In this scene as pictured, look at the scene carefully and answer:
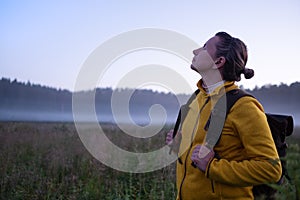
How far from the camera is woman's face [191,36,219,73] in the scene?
1784 mm

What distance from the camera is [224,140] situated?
1674mm

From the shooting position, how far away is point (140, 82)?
2.23 meters

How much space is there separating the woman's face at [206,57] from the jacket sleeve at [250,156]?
0.99 feet

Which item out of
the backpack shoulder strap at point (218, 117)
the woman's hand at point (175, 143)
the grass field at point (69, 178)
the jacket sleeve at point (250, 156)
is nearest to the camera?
the jacket sleeve at point (250, 156)

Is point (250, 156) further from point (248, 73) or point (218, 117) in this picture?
point (248, 73)

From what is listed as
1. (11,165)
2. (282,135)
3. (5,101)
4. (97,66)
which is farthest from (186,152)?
(5,101)

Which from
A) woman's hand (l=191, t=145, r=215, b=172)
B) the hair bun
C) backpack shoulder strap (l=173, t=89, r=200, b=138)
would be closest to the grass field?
backpack shoulder strap (l=173, t=89, r=200, b=138)

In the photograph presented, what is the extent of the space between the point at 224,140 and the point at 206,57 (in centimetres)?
50

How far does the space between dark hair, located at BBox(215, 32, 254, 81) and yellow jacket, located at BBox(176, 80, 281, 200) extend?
65 mm

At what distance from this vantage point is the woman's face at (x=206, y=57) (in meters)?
1.78

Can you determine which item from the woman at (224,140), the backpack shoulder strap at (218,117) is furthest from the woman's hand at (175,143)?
the backpack shoulder strap at (218,117)

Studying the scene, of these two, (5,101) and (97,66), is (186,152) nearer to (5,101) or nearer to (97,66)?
(97,66)

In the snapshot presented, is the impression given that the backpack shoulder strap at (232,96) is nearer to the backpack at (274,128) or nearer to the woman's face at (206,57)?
the backpack at (274,128)

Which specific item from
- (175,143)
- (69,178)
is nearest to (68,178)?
(69,178)
